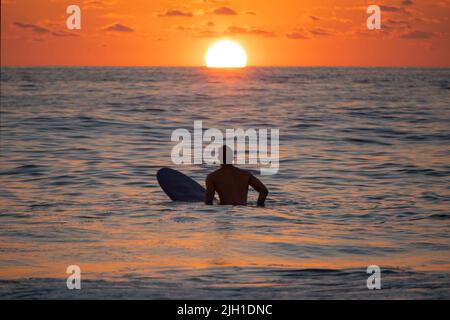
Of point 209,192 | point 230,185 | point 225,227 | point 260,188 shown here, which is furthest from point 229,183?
point 225,227

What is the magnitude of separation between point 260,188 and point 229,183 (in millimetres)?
587

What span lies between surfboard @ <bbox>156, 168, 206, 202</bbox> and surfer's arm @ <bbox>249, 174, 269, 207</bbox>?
135 cm

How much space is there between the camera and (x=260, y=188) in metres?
13.4

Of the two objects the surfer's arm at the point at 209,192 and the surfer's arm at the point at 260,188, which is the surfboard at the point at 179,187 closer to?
the surfer's arm at the point at 209,192

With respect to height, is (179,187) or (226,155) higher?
(226,155)

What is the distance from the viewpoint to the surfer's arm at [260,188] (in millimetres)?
13219

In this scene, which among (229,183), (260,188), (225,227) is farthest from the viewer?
(260,188)

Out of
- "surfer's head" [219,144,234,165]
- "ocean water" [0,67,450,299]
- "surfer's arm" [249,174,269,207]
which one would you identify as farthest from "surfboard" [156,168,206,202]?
"surfer's head" [219,144,234,165]

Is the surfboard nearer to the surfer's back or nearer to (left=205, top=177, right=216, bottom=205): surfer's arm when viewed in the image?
(left=205, top=177, right=216, bottom=205): surfer's arm

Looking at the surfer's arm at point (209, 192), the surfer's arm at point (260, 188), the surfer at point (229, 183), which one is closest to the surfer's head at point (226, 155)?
the surfer at point (229, 183)

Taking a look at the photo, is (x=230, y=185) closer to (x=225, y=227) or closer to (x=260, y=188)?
(x=260, y=188)

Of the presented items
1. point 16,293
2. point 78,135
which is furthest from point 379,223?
point 78,135

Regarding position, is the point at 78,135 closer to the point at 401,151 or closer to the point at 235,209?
the point at 401,151

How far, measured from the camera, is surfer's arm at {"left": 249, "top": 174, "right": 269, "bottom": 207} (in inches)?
520
